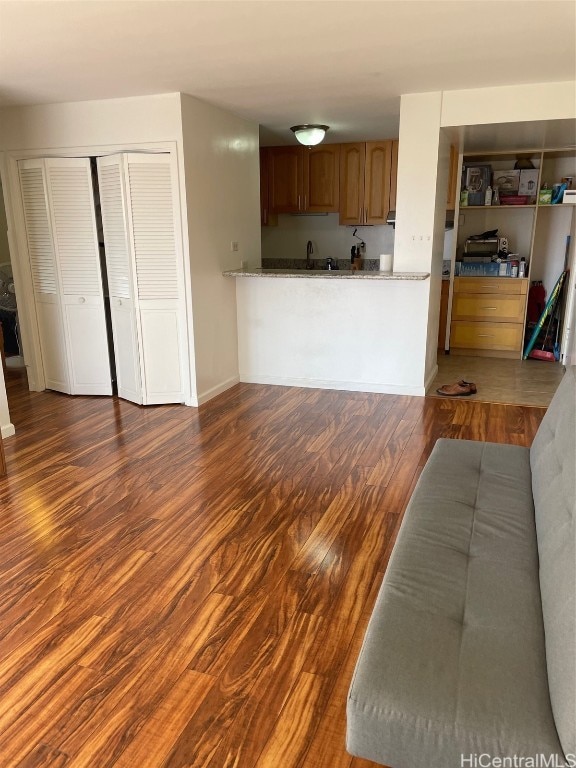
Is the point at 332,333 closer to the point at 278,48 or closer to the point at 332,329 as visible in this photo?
the point at 332,329

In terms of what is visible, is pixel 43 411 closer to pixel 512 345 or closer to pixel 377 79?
pixel 377 79

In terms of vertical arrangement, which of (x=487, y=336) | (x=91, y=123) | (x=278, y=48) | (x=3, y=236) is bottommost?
(x=487, y=336)

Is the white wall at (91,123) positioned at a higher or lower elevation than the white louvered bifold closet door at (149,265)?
higher

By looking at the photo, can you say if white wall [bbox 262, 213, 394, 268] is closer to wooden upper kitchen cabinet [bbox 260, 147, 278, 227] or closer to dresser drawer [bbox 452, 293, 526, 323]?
wooden upper kitchen cabinet [bbox 260, 147, 278, 227]

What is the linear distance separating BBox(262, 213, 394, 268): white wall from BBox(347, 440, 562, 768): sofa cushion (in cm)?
525

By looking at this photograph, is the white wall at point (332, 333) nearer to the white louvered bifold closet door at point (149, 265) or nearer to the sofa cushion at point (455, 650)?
the white louvered bifold closet door at point (149, 265)

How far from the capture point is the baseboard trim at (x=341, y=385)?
191 inches

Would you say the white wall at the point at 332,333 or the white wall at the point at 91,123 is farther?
the white wall at the point at 332,333

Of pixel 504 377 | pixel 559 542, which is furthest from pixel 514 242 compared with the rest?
pixel 559 542

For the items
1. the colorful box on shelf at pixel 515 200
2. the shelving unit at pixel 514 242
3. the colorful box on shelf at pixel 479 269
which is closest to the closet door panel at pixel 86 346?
the shelving unit at pixel 514 242

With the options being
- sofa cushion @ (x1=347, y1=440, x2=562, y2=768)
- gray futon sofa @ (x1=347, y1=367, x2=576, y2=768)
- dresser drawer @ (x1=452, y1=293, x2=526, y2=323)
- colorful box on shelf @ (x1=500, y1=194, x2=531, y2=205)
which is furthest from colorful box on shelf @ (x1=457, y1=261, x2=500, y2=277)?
sofa cushion @ (x1=347, y1=440, x2=562, y2=768)

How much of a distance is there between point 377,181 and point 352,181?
0.28 metres

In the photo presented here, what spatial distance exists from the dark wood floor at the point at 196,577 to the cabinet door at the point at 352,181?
9.63ft

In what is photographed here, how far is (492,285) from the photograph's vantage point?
6.19 m
